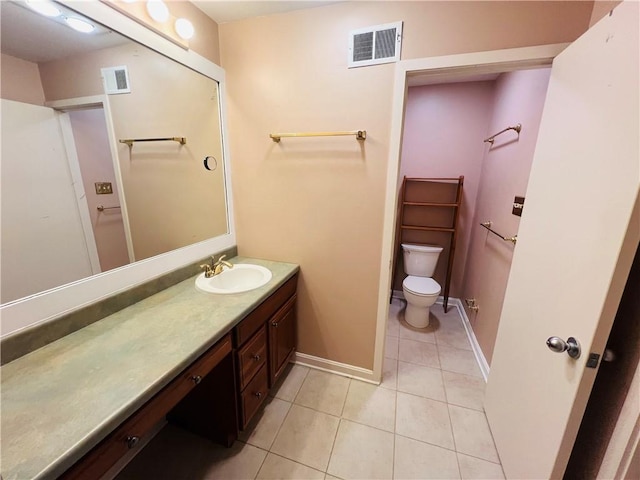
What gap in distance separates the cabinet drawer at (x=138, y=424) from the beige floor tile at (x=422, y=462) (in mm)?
Result: 1100

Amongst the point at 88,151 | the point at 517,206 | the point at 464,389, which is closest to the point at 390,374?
the point at 464,389

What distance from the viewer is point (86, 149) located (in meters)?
1.11

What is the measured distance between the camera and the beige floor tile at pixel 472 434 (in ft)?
4.54

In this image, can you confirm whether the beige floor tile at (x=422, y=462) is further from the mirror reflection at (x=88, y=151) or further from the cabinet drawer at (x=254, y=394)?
the mirror reflection at (x=88, y=151)

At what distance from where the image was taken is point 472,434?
4.87 feet

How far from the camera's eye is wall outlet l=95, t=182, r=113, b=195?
117 centimetres

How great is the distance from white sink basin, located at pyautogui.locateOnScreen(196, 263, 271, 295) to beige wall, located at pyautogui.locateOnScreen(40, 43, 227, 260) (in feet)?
0.90

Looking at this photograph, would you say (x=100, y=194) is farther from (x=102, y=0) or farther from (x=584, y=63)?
(x=584, y=63)

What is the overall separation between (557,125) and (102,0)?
1.92 meters

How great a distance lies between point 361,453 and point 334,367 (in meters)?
0.60

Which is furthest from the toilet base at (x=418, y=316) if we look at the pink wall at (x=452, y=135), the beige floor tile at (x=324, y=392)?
the beige floor tile at (x=324, y=392)

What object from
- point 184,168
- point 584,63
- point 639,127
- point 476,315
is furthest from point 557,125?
point 184,168

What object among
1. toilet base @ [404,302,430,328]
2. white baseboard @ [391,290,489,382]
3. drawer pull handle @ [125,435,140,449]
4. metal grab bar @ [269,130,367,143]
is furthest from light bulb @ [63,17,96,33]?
white baseboard @ [391,290,489,382]

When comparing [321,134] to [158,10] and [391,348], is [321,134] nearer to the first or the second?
[158,10]
